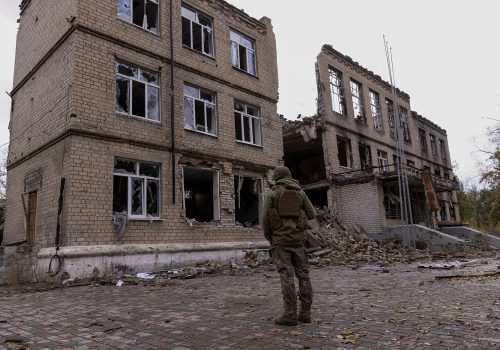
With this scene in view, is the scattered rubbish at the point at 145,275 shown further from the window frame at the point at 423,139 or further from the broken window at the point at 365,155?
the window frame at the point at 423,139

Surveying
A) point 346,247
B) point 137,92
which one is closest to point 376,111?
point 346,247

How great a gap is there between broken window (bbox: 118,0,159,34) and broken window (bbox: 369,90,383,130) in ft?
52.4

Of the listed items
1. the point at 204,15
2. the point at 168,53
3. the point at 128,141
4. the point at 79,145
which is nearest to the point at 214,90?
the point at 168,53

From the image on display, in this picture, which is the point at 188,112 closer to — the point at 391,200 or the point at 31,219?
the point at 31,219

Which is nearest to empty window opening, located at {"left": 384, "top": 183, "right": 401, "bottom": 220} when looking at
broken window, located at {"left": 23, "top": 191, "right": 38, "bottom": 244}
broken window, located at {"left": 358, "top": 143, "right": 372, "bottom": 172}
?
broken window, located at {"left": 358, "top": 143, "right": 372, "bottom": 172}

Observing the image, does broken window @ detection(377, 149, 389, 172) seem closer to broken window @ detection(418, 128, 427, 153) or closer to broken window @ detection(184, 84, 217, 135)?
broken window @ detection(418, 128, 427, 153)

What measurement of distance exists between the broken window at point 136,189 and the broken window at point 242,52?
6.16 m

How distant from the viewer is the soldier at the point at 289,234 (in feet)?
15.1

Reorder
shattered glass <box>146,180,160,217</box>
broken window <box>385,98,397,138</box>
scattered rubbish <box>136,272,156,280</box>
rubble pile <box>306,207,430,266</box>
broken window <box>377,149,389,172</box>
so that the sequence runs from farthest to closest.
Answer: broken window <box>385,98,397,138</box> → broken window <box>377,149,389,172</box> → rubble pile <box>306,207,430,266</box> → shattered glass <box>146,180,160,217</box> → scattered rubbish <box>136,272,156,280</box>

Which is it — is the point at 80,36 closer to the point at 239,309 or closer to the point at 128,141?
the point at 128,141

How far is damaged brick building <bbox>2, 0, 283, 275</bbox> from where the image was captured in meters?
10.2

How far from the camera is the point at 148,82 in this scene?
12.2 m

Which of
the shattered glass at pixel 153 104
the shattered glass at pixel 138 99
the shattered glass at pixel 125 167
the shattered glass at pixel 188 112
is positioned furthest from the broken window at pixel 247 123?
the shattered glass at pixel 125 167

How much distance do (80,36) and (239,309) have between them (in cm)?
890
